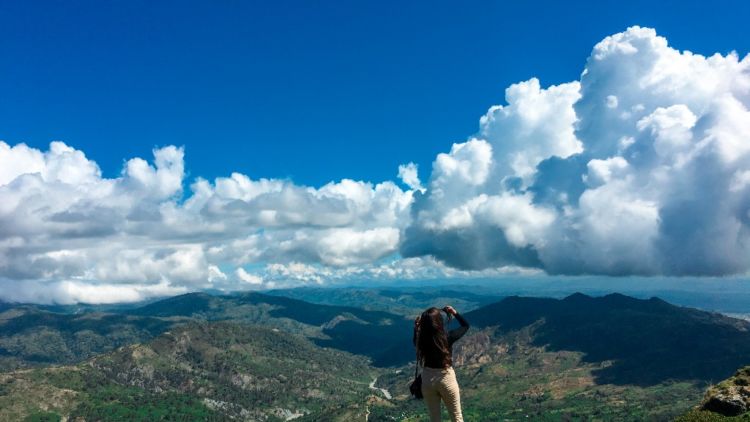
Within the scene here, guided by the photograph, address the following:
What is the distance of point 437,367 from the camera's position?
1864 centimetres

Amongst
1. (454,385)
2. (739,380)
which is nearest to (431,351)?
(454,385)

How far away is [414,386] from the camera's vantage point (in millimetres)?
20391

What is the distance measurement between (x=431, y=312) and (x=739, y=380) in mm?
142251

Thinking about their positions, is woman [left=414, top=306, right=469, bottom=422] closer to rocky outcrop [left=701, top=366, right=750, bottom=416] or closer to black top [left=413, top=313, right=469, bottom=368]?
black top [left=413, top=313, right=469, bottom=368]

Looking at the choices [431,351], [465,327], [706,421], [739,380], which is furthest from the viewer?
[739,380]

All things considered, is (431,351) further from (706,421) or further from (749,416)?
(749,416)

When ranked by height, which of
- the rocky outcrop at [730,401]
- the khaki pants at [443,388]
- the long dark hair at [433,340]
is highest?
the long dark hair at [433,340]

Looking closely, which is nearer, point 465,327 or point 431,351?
point 431,351

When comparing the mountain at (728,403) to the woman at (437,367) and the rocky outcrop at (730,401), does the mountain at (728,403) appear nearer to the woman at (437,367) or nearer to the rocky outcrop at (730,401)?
the rocky outcrop at (730,401)

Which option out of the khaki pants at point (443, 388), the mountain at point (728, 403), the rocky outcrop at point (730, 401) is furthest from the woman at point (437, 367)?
the rocky outcrop at point (730, 401)

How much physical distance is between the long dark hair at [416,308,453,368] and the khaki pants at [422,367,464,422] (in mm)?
368

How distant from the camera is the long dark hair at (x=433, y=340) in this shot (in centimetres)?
1847

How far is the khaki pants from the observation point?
18.3 metres

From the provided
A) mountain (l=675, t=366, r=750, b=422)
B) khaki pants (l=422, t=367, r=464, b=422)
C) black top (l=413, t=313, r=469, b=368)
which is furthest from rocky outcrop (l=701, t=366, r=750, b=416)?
khaki pants (l=422, t=367, r=464, b=422)
